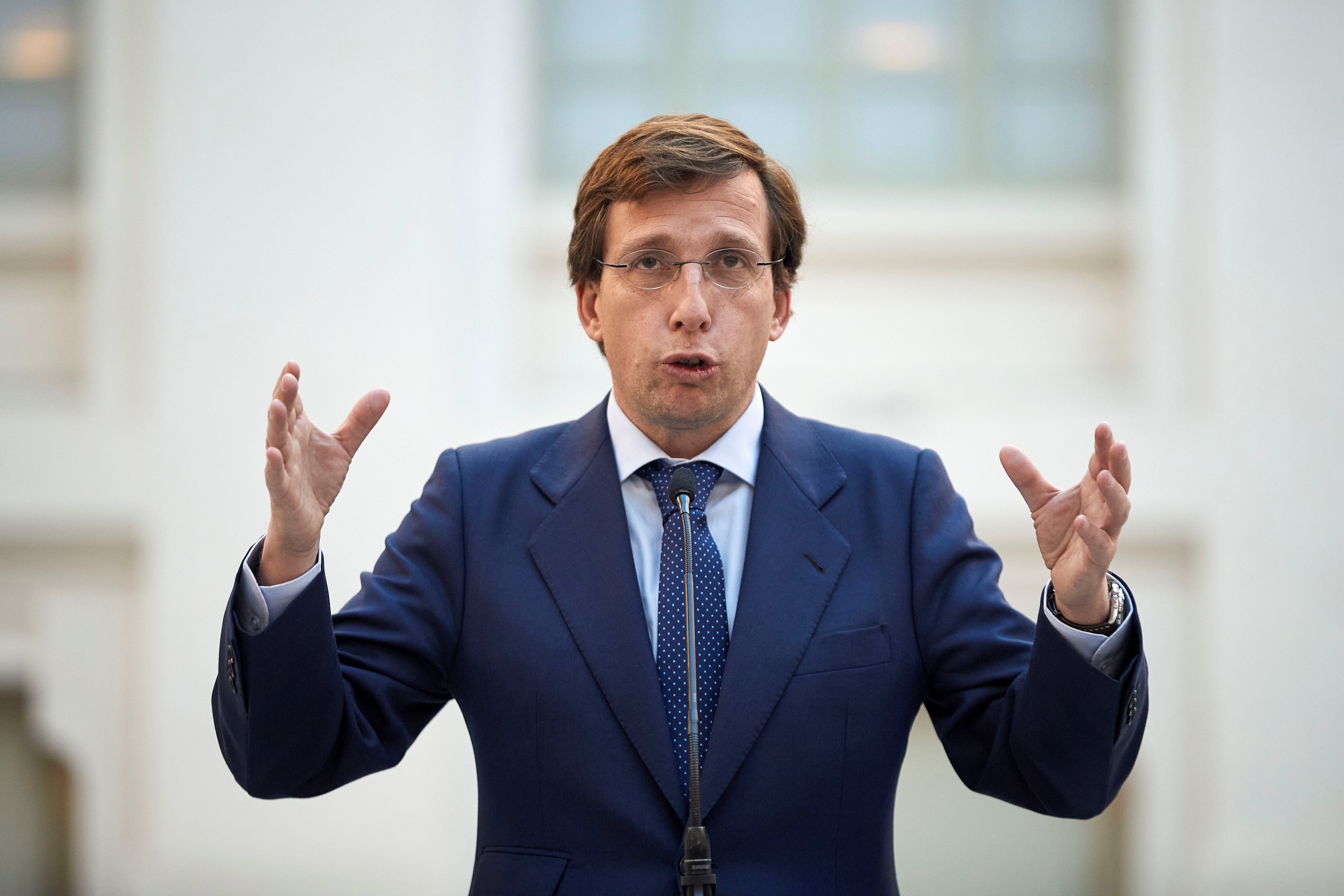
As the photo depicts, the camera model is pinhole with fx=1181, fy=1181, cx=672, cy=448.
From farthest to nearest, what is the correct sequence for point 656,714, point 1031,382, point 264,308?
point 1031,382
point 264,308
point 656,714

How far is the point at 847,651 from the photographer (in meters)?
1.85

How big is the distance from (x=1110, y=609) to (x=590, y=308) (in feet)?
3.42

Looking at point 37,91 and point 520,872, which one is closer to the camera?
point 520,872

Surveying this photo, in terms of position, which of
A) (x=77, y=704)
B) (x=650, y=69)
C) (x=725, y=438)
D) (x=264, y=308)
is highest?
(x=650, y=69)

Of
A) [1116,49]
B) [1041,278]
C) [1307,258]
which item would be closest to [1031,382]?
[1041,278]

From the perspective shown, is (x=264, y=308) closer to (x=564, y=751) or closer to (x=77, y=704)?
(x=77, y=704)

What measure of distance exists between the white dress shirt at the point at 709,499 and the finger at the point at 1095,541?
0.54 metres

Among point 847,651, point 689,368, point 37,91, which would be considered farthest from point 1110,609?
point 37,91

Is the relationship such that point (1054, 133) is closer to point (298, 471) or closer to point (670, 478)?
point (670, 478)

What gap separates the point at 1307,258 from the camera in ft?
15.5

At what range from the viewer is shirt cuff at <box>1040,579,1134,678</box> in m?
1.68

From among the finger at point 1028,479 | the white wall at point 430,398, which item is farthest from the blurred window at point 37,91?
the finger at point 1028,479

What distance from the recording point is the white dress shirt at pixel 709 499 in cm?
194

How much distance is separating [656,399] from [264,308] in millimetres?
3169
